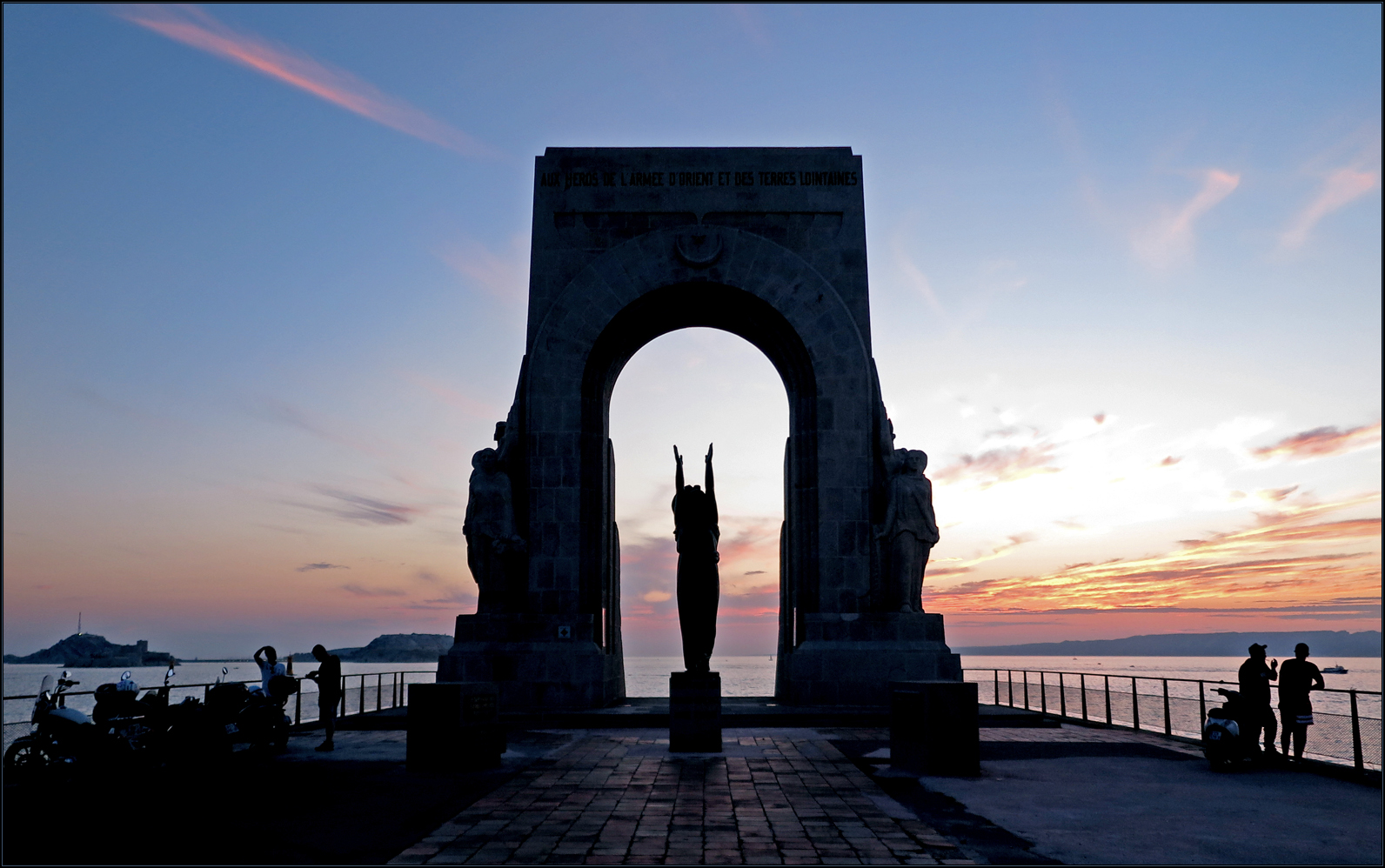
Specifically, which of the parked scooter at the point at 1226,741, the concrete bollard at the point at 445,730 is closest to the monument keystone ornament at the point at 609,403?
the parked scooter at the point at 1226,741

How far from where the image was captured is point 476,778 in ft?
40.2

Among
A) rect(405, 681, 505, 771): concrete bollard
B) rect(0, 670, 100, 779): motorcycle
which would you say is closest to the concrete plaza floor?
rect(405, 681, 505, 771): concrete bollard

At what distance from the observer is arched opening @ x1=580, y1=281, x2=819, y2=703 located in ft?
75.6

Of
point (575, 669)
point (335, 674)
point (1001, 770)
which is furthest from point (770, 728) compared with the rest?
point (335, 674)

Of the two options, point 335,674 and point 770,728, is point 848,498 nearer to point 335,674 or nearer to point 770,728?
point 770,728

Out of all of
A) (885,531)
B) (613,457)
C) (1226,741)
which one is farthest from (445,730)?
(613,457)

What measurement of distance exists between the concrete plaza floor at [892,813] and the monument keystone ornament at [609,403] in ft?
22.6

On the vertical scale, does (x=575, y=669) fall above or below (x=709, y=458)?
below

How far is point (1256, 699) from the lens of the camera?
13.7 meters

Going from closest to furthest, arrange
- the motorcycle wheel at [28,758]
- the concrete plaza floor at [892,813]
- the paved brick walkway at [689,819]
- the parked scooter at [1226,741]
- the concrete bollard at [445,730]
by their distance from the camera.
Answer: the paved brick walkway at [689,819], the concrete plaza floor at [892,813], the motorcycle wheel at [28,758], the concrete bollard at [445,730], the parked scooter at [1226,741]

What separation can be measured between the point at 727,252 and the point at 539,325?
14.9 feet

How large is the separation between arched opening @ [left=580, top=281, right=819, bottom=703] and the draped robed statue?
282 inches

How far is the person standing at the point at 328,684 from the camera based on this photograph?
15.1m

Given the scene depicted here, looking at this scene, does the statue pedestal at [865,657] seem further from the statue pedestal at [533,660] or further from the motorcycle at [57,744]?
the motorcycle at [57,744]
